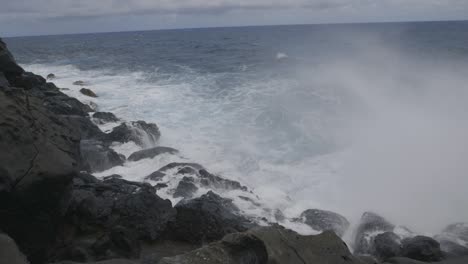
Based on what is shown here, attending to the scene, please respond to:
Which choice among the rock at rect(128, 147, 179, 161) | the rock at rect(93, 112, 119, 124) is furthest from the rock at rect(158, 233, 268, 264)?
the rock at rect(93, 112, 119, 124)

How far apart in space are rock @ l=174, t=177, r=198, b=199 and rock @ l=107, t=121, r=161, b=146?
4079 mm

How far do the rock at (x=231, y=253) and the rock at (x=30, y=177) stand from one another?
1.94m

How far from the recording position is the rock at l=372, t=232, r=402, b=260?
21.2 ft

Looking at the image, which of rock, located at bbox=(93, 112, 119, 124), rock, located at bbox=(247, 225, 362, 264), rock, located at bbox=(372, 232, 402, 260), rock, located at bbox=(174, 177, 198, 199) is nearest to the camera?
rock, located at bbox=(247, 225, 362, 264)

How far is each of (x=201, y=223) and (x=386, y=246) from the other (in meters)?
2.85

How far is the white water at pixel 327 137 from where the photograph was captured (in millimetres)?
9352

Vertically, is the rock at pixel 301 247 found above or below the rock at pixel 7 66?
below

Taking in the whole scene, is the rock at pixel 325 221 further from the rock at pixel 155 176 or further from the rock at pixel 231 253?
the rock at pixel 231 253

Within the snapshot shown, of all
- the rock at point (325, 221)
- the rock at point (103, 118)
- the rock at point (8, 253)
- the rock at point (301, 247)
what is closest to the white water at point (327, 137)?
the rock at point (325, 221)

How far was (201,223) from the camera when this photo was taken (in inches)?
264

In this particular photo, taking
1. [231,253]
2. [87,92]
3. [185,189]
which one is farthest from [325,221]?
[87,92]

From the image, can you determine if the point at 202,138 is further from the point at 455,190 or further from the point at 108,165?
the point at 455,190

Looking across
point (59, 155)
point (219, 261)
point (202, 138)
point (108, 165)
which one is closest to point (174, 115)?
point (202, 138)

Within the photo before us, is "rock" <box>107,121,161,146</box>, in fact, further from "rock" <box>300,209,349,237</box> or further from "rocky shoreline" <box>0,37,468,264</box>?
"rock" <box>300,209,349,237</box>
